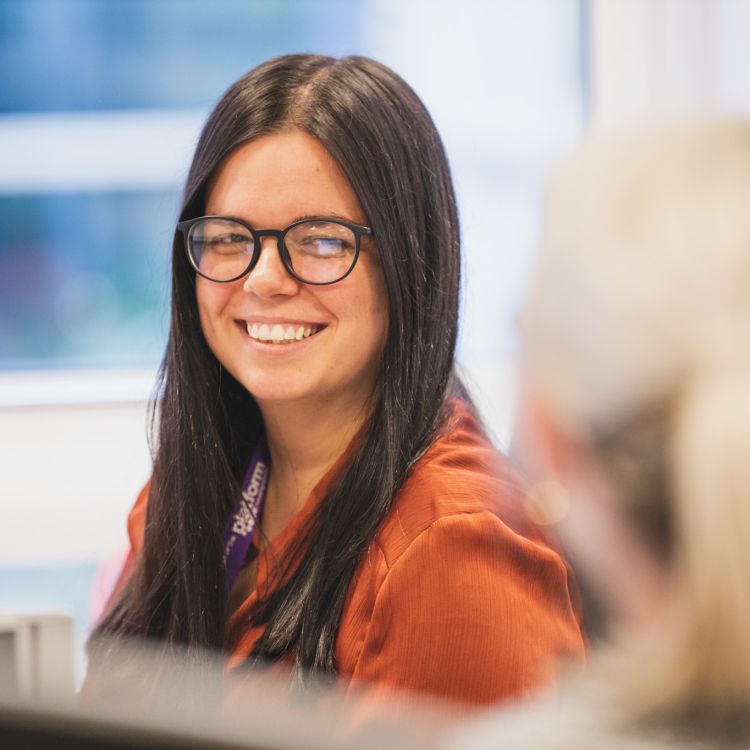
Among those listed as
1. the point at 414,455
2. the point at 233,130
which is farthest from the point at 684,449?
the point at 233,130

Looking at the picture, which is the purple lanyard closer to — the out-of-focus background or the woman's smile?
the woman's smile

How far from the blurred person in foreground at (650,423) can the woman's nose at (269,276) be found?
0.81 meters

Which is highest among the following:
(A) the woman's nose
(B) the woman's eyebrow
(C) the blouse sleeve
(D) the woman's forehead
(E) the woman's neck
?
(D) the woman's forehead

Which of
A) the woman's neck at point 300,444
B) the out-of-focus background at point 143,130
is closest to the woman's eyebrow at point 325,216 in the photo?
the woman's neck at point 300,444

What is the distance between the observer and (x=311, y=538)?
138 centimetres

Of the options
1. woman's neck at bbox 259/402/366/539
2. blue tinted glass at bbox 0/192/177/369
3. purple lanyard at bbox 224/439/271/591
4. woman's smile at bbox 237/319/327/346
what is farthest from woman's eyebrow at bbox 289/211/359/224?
Result: blue tinted glass at bbox 0/192/177/369

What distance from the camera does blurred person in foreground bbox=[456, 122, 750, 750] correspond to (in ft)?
1.48

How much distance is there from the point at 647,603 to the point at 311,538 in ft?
2.91

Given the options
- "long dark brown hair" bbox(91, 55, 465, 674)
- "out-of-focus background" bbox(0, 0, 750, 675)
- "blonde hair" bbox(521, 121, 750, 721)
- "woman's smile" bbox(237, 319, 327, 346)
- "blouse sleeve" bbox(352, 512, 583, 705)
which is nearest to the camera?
"blonde hair" bbox(521, 121, 750, 721)

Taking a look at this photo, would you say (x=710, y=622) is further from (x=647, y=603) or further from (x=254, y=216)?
(x=254, y=216)

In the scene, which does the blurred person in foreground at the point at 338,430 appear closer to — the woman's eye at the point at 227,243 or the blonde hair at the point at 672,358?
the woman's eye at the point at 227,243

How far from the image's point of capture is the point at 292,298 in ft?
4.58

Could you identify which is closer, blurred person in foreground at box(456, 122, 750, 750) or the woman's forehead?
blurred person in foreground at box(456, 122, 750, 750)

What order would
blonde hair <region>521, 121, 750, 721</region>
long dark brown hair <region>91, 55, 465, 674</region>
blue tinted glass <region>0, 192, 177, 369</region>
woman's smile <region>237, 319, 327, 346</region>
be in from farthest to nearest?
blue tinted glass <region>0, 192, 177, 369</region>, woman's smile <region>237, 319, 327, 346</region>, long dark brown hair <region>91, 55, 465, 674</region>, blonde hair <region>521, 121, 750, 721</region>
